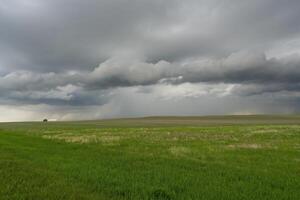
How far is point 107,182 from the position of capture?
13.0 meters

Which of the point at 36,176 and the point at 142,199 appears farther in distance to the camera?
the point at 36,176

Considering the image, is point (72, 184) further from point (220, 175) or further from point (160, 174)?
point (220, 175)

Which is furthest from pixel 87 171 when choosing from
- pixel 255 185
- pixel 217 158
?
pixel 217 158

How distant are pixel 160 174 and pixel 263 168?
658 centimetres

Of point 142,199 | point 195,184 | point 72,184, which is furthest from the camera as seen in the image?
point 195,184

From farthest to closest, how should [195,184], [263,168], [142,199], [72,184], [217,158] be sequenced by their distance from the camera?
[217,158] < [263,168] < [195,184] < [72,184] < [142,199]

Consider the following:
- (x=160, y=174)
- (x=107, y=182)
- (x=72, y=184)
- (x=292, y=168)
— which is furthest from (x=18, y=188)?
(x=292, y=168)

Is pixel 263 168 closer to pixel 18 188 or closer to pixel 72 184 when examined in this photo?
pixel 72 184

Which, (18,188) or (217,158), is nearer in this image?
→ (18,188)

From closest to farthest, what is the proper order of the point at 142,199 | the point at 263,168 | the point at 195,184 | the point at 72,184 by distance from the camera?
the point at 142,199
the point at 72,184
the point at 195,184
the point at 263,168

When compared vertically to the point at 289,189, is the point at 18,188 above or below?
above

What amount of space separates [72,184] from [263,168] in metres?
11.0

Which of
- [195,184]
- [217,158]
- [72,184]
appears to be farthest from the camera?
[217,158]

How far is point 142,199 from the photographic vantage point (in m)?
10.6
